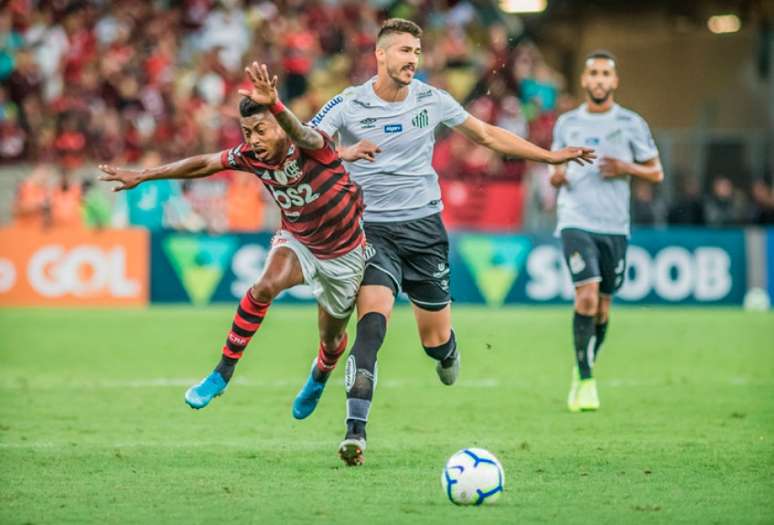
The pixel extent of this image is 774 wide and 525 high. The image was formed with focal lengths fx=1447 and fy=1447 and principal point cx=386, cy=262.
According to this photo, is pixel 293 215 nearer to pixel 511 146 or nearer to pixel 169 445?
pixel 511 146

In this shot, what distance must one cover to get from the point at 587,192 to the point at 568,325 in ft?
25.9

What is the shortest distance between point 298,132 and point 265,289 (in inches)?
47.5

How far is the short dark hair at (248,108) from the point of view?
7.96 metres

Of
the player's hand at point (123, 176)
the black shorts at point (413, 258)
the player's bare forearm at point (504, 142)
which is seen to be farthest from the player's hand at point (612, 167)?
the player's hand at point (123, 176)

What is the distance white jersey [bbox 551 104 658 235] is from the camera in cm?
1144

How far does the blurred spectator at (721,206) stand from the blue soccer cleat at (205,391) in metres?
16.0

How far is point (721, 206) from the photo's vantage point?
930 inches

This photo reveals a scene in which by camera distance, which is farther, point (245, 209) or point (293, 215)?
point (245, 209)

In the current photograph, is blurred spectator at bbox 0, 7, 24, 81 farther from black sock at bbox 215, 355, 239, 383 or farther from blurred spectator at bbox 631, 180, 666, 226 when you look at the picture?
black sock at bbox 215, 355, 239, 383

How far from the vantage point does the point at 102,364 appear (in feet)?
48.0

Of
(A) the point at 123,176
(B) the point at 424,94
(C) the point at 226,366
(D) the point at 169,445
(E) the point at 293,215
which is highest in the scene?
(B) the point at 424,94

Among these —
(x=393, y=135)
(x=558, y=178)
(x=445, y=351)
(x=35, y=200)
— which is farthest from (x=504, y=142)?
(x=35, y=200)

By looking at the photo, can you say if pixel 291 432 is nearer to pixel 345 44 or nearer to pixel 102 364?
pixel 102 364

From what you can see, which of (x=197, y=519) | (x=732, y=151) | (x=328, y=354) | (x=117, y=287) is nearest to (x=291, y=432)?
(x=328, y=354)
